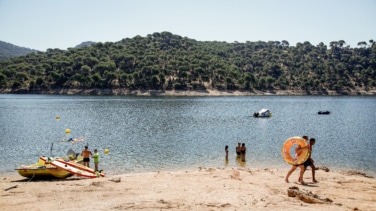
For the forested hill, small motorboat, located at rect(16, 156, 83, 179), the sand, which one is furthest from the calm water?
the forested hill

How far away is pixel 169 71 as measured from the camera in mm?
139750

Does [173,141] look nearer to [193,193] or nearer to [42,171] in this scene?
[42,171]

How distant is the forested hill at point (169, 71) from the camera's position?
132m

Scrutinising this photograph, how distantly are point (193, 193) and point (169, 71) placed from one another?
126m

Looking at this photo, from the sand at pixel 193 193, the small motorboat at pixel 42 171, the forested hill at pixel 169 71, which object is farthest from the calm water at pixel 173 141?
the forested hill at pixel 169 71

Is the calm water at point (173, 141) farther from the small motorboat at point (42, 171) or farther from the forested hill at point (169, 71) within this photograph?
the forested hill at point (169, 71)

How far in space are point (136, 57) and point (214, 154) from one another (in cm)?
A: 13264

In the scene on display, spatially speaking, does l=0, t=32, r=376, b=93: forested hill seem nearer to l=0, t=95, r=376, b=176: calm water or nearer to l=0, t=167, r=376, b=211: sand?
l=0, t=95, r=376, b=176: calm water

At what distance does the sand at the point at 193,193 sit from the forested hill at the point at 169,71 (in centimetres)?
11117

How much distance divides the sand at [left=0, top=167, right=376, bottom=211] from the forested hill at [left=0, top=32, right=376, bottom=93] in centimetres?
11117

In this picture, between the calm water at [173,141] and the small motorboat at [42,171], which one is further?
the calm water at [173,141]

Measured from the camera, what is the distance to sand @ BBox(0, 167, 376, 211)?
13.3 meters

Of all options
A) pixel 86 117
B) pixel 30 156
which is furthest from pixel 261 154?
pixel 86 117

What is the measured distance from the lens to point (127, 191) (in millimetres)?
15828
